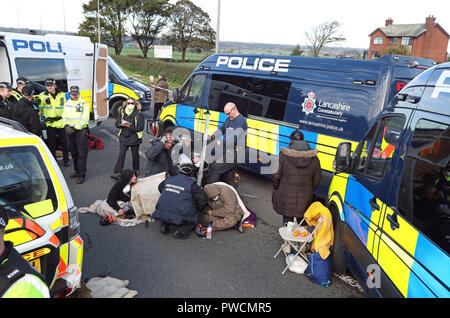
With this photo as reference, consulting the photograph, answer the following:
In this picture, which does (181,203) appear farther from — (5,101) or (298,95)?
(5,101)

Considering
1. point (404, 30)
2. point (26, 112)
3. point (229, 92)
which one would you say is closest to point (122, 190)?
point (26, 112)

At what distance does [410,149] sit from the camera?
2.67m

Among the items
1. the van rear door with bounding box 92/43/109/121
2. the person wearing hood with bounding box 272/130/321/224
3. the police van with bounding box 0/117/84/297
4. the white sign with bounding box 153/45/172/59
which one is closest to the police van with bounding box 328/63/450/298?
the person wearing hood with bounding box 272/130/321/224

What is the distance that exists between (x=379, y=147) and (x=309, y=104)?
251 centimetres

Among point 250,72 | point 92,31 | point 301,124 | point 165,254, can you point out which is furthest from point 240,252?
point 92,31

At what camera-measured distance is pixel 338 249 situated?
4.05m

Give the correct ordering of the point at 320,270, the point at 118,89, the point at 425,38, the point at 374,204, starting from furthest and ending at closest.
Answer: the point at 425,38
the point at 118,89
the point at 320,270
the point at 374,204

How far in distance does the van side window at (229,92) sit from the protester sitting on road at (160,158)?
1.51 meters

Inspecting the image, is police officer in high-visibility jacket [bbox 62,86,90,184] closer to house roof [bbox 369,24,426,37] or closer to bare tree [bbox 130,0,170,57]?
bare tree [bbox 130,0,170,57]

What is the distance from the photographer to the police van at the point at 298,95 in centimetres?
514

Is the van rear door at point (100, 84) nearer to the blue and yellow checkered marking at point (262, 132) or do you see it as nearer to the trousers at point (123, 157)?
the blue and yellow checkered marking at point (262, 132)

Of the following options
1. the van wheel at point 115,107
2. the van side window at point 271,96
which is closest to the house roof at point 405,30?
the van wheel at point 115,107

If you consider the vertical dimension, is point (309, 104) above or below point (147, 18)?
below

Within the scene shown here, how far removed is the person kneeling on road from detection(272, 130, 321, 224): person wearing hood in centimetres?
110
